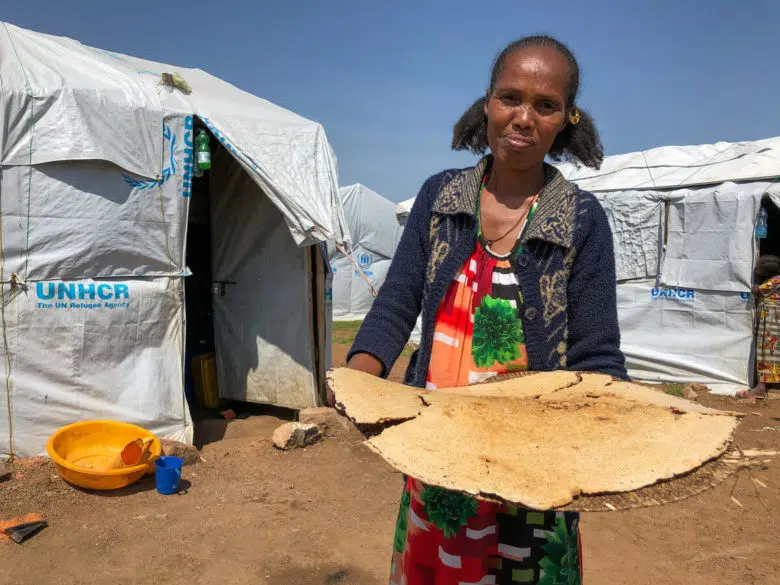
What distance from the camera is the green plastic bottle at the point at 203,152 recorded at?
4621 mm

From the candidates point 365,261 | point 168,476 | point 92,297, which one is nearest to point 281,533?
point 168,476

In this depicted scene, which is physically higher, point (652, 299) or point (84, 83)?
point (84, 83)

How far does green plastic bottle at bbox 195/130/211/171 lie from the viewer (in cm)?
462

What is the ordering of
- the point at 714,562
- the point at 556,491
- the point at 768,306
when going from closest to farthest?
the point at 556,491 → the point at 714,562 → the point at 768,306

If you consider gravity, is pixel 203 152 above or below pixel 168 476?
above

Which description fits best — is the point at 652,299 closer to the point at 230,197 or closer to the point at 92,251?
the point at 230,197

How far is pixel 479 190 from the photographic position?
4.97 ft

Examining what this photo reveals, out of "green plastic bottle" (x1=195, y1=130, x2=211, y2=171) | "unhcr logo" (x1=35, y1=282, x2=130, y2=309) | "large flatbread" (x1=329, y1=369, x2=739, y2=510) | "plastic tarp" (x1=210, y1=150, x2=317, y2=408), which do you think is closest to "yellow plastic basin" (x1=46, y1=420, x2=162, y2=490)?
"unhcr logo" (x1=35, y1=282, x2=130, y2=309)

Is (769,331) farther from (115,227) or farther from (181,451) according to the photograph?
(115,227)

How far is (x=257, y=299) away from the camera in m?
5.63

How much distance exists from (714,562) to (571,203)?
2827 mm

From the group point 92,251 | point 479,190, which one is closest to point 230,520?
point 92,251

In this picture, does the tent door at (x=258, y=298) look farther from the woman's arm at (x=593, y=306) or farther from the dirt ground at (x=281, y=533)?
the woman's arm at (x=593, y=306)

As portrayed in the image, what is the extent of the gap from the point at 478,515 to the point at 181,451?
3.54 metres
